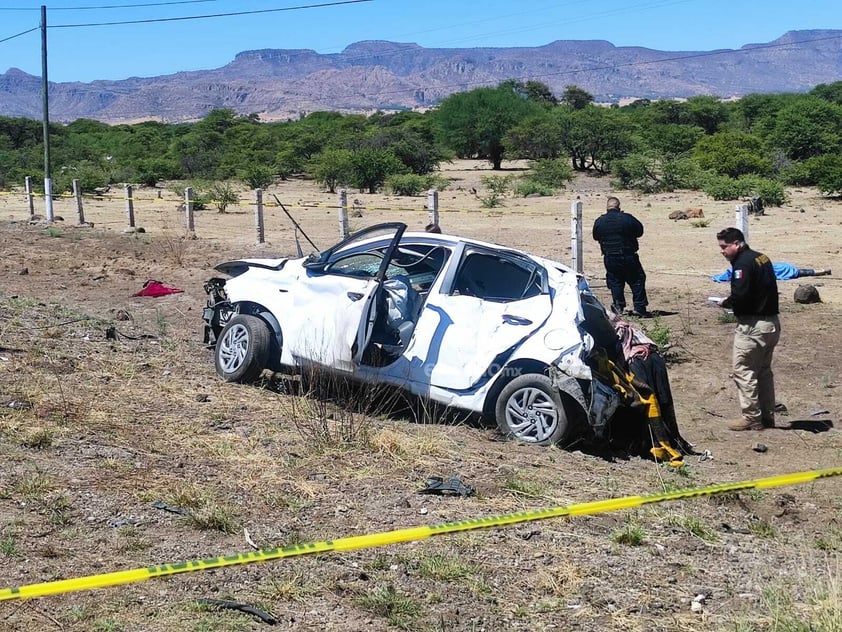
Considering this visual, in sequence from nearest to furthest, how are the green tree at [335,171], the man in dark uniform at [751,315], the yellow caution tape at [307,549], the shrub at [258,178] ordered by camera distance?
1. the yellow caution tape at [307,549]
2. the man in dark uniform at [751,315]
3. the green tree at [335,171]
4. the shrub at [258,178]

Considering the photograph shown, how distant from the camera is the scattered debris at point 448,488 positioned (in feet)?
22.0

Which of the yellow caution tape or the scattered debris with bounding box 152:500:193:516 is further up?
the yellow caution tape

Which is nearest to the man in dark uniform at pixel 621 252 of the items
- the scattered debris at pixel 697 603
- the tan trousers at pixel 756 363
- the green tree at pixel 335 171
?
the tan trousers at pixel 756 363

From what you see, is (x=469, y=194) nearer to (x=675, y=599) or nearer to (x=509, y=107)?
(x=509, y=107)

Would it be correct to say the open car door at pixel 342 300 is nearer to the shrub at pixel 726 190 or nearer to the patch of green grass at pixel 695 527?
the patch of green grass at pixel 695 527

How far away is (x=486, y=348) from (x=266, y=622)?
4059 millimetres

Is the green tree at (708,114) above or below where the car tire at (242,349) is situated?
above

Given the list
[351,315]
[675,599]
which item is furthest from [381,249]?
[675,599]

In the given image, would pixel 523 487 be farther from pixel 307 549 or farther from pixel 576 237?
pixel 576 237

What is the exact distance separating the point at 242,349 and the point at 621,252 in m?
6.18

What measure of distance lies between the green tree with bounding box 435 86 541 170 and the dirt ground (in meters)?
47.6

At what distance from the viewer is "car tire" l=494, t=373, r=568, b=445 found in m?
8.21

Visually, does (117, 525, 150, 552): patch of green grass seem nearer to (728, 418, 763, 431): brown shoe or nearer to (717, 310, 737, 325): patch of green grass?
(728, 418, 763, 431): brown shoe

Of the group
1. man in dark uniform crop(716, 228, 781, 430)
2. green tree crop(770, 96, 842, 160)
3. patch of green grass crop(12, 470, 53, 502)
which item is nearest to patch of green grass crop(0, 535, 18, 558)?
patch of green grass crop(12, 470, 53, 502)
